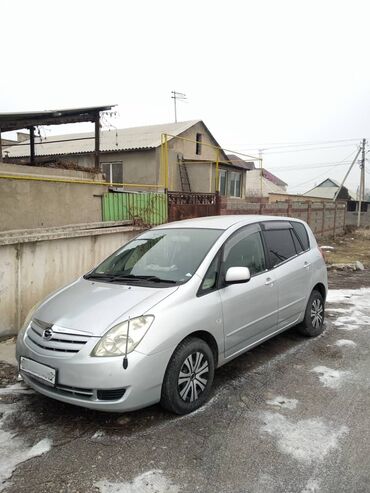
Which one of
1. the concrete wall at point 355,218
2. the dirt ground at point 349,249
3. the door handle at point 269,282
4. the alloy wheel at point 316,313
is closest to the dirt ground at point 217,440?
the door handle at point 269,282

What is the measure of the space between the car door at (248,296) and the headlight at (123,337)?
2.84 ft

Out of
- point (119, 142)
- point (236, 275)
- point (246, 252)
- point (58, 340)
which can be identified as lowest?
point (58, 340)

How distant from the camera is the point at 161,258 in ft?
13.1

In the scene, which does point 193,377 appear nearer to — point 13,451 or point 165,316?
point 165,316

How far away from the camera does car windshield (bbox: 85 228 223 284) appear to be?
369cm

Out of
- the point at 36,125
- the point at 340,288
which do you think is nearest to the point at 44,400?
the point at 340,288

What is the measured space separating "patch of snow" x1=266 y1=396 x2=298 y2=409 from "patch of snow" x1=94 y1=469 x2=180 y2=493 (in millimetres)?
1289

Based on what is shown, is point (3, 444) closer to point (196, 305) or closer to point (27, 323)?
point (27, 323)

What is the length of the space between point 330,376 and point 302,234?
6.37ft

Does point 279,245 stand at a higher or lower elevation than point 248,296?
higher

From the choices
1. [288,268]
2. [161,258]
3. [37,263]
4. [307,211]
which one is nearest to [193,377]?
[161,258]

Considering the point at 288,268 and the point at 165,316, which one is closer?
the point at 165,316

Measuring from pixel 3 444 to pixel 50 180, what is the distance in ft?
14.4

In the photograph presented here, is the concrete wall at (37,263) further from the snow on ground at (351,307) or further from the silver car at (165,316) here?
the snow on ground at (351,307)
